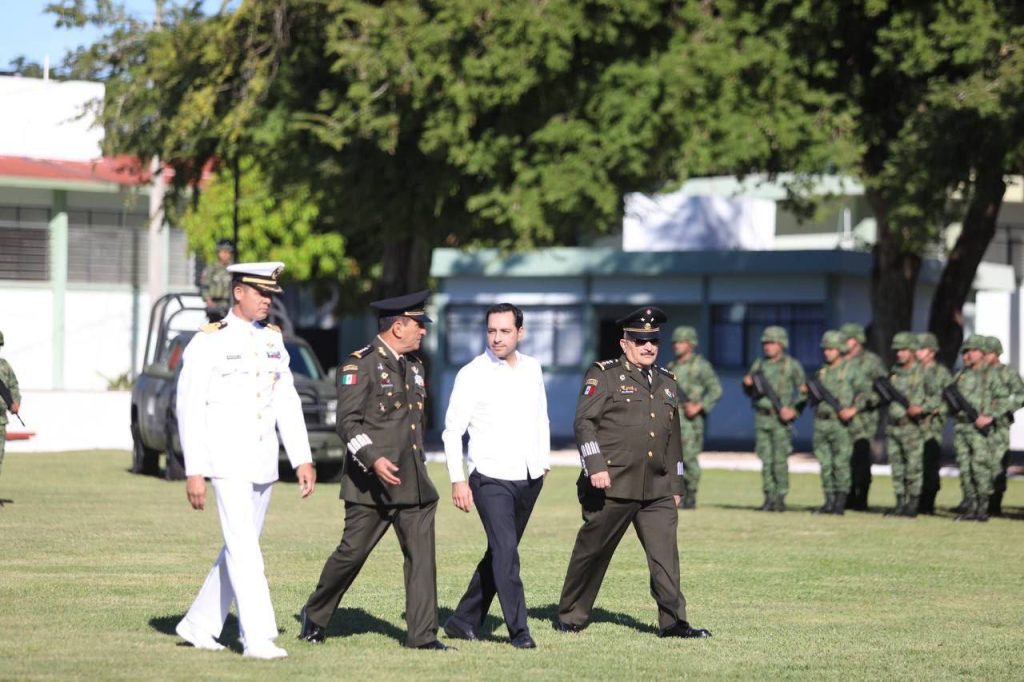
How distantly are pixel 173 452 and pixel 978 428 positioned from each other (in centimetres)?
1023

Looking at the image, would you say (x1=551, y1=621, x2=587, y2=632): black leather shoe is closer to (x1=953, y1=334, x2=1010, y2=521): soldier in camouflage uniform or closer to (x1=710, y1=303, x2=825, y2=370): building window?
(x1=953, y1=334, x2=1010, y2=521): soldier in camouflage uniform

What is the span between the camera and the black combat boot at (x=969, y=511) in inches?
817

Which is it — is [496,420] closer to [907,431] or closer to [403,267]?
[907,431]

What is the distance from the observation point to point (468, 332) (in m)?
43.2

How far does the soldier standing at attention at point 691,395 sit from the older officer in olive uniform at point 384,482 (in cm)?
1079

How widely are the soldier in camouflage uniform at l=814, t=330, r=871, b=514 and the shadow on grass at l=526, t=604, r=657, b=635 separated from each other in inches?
362

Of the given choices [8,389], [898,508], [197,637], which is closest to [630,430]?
[197,637]

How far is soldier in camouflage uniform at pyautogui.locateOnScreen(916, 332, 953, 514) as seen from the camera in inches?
836

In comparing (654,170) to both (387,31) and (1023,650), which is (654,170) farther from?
(1023,650)

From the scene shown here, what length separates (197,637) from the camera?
10.3m

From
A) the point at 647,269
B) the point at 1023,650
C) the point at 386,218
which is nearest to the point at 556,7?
the point at 386,218

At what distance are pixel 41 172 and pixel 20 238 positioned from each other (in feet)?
9.22

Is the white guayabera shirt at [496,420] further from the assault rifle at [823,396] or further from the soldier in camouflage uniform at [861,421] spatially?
the soldier in camouflage uniform at [861,421]

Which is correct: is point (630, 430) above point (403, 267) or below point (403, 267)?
below
